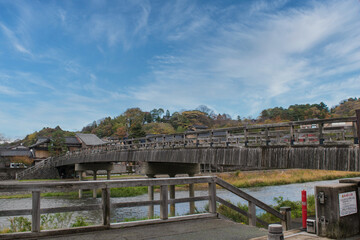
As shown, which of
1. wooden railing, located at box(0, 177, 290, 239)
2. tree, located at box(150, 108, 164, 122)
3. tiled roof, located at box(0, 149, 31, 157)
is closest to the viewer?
wooden railing, located at box(0, 177, 290, 239)

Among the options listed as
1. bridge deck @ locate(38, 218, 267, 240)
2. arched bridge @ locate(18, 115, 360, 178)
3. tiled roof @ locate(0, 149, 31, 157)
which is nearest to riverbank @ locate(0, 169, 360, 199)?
arched bridge @ locate(18, 115, 360, 178)

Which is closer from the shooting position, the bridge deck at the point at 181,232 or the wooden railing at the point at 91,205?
the wooden railing at the point at 91,205

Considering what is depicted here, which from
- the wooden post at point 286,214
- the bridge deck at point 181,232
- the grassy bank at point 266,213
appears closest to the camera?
the bridge deck at point 181,232

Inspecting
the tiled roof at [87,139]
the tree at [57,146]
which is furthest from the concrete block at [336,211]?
the tiled roof at [87,139]

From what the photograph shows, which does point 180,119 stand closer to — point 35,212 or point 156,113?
point 156,113

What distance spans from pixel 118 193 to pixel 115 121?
7868cm

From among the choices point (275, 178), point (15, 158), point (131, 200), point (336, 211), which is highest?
point (336, 211)

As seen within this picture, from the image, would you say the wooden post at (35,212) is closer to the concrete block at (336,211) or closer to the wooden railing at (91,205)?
the wooden railing at (91,205)

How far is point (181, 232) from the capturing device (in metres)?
6.32

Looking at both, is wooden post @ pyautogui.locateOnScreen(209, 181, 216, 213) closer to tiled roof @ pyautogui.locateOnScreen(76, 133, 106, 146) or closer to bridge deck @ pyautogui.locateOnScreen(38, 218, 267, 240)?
bridge deck @ pyautogui.locateOnScreen(38, 218, 267, 240)

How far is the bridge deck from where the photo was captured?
5918mm

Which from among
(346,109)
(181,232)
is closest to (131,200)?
(181,232)

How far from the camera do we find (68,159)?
47812 mm

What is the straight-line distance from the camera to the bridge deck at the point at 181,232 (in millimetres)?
5918
